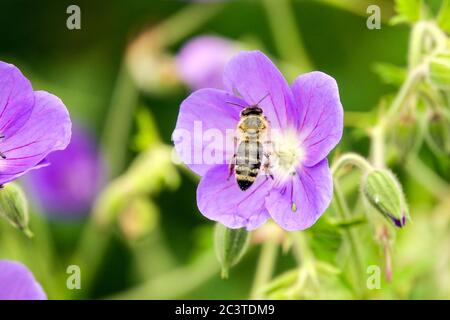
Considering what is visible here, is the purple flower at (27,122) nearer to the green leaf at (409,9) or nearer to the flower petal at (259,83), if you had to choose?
the flower petal at (259,83)

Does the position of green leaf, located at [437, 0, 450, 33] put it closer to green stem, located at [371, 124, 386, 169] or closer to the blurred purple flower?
green stem, located at [371, 124, 386, 169]

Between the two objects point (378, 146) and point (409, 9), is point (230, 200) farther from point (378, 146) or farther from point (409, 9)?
point (409, 9)

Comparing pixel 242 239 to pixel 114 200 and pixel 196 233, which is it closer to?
pixel 114 200

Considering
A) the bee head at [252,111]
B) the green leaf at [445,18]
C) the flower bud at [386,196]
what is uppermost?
the green leaf at [445,18]

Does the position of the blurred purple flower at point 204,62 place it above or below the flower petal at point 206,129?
above

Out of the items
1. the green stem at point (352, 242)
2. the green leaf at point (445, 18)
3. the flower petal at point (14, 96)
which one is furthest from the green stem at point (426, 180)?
the flower petal at point (14, 96)

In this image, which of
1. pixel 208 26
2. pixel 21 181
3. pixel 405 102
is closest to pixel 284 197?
pixel 405 102
